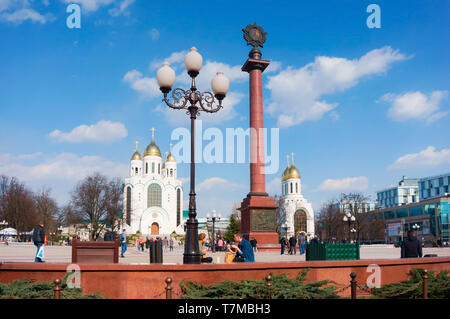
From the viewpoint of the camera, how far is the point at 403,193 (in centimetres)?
14912

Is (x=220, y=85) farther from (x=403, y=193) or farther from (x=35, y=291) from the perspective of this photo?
(x=403, y=193)

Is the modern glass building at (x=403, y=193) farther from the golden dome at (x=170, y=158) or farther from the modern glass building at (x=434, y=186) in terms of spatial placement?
the golden dome at (x=170, y=158)

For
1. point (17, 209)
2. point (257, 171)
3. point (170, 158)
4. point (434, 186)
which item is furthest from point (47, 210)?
point (434, 186)

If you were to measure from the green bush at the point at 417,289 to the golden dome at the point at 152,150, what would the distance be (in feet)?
301

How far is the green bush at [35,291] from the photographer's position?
8031 millimetres

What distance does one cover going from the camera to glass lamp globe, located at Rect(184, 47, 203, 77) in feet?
40.4

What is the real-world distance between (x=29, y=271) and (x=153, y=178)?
87.2 metres

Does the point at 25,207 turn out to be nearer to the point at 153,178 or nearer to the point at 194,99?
the point at 153,178

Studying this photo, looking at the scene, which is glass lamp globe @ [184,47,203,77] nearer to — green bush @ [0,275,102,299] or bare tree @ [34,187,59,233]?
green bush @ [0,275,102,299]

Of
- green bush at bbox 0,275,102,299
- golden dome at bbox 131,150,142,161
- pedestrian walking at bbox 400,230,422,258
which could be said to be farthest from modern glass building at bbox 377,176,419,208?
green bush at bbox 0,275,102,299

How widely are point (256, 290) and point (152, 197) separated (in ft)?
292

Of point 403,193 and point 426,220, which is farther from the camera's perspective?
point 403,193

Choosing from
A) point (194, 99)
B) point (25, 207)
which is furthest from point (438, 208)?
point (194, 99)

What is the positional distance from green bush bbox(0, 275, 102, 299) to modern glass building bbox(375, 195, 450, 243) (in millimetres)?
72324
